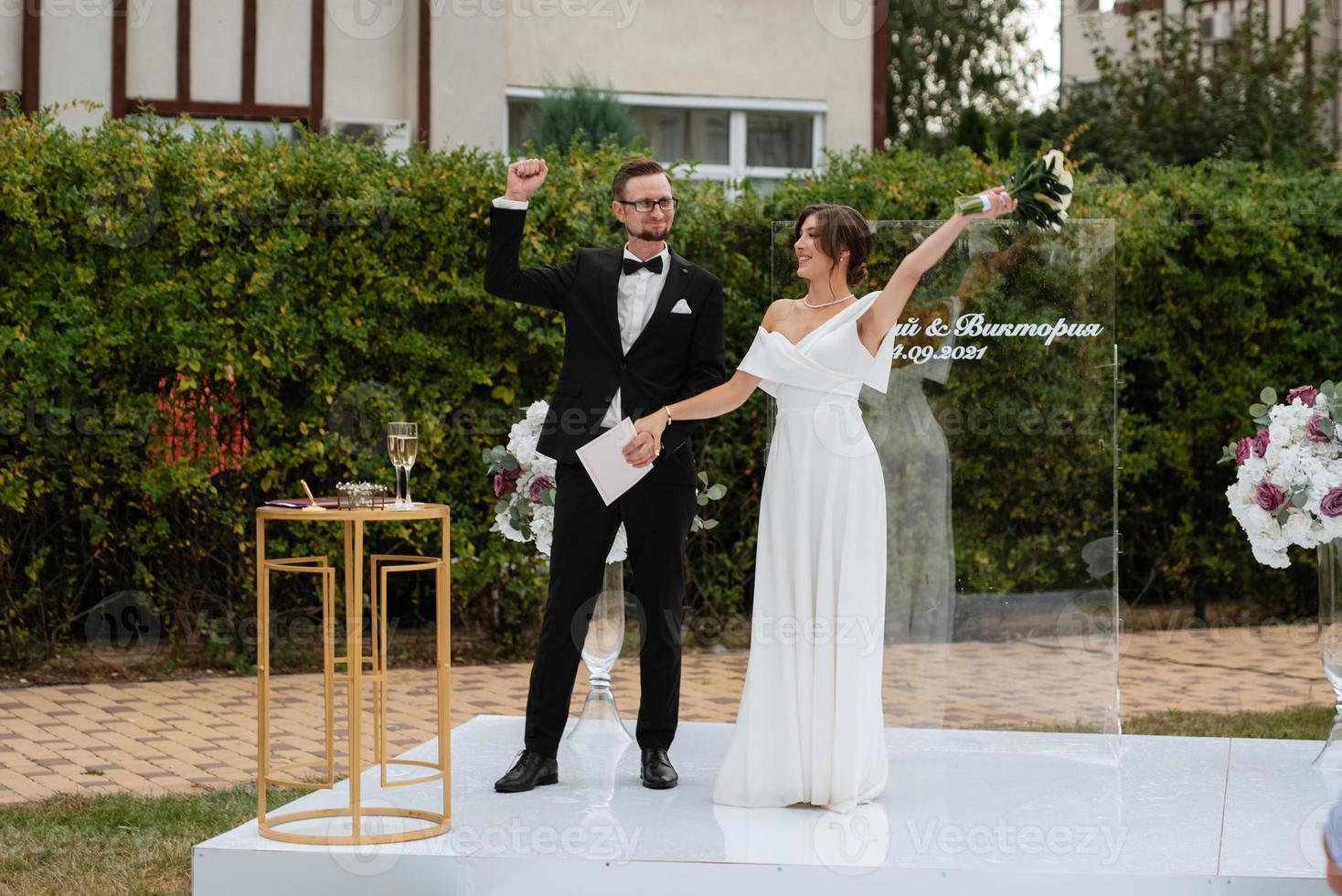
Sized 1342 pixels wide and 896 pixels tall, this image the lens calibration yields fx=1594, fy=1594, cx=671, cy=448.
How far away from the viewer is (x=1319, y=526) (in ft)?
18.1

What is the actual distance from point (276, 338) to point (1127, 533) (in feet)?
17.3

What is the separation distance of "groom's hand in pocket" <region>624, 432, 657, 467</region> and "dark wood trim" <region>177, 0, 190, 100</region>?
373 inches

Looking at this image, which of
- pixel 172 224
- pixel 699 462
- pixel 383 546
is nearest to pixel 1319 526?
pixel 699 462

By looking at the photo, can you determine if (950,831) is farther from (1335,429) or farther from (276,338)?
(276,338)

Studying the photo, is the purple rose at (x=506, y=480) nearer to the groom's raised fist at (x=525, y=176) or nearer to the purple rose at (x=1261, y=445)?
the groom's raised fist at (x=525, y=176)

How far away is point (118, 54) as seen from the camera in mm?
12648

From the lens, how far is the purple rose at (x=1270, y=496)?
5.58 metres

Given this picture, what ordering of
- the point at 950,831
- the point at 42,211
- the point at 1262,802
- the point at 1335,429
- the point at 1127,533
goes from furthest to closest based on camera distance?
the point at 1127,533, the point at 42,211, the point at 1335,429, the point at 1262,802, the point at 950,831

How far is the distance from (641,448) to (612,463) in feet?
0.39

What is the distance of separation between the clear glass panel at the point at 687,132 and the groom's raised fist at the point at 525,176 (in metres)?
10.6

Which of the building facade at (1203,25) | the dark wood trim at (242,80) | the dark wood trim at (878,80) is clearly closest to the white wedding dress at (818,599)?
the dark wood trim at (242,80)

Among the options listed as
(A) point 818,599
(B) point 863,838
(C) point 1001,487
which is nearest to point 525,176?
(A) point 818,599

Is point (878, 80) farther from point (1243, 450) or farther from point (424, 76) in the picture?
point (1243, 450)

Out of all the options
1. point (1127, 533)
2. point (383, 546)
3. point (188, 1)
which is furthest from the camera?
point (188, 1)
